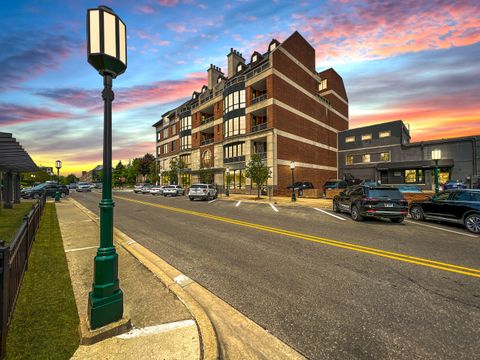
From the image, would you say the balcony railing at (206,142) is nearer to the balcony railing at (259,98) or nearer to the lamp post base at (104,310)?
the balcony railing at (259,98)

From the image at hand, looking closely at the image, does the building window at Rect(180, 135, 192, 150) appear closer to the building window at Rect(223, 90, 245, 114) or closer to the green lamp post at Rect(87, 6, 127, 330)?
the building window at Rect(223, 90, 245, 114)

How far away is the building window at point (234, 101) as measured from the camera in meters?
34.0

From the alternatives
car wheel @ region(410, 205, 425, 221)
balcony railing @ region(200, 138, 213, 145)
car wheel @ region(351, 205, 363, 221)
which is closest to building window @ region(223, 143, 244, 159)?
balcony railing @ region(200, 138, 213, 145)

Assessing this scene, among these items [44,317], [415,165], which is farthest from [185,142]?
[44,317]

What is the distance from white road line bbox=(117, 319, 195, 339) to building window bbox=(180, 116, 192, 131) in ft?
160

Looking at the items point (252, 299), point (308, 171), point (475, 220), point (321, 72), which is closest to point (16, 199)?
point (252, 299)

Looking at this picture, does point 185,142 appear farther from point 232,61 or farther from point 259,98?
point 259,98

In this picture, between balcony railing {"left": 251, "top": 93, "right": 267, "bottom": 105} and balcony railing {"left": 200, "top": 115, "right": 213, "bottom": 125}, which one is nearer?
balcony railing {"left": 251, "top": 93, "right": 267, "bottom": 105}

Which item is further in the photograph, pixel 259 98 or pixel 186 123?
pixel 186 123

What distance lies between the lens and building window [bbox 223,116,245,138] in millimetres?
33781

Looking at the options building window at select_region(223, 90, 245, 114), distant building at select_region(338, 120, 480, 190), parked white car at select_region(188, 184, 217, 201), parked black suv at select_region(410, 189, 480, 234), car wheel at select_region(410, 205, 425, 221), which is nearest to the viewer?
parked black suv at select_region(410, 189, 480, 234)

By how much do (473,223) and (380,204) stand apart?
306 centimetres

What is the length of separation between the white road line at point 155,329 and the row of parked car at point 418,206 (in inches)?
A: 391

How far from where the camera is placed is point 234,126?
34781mm
